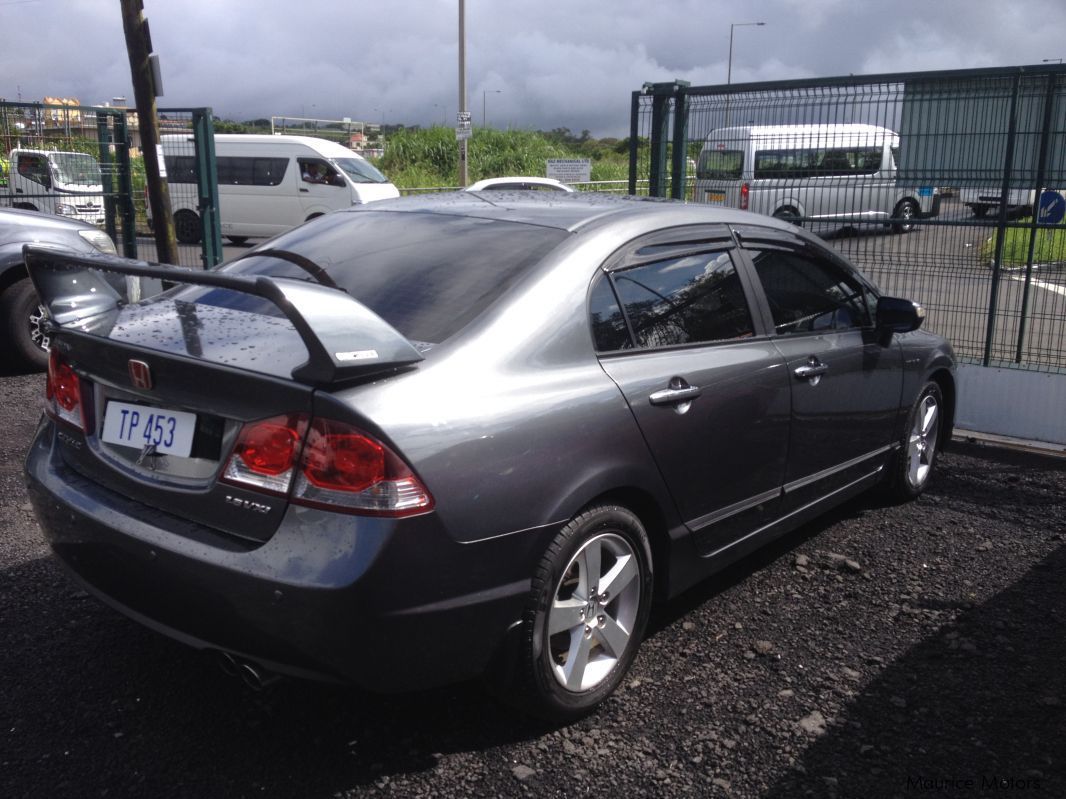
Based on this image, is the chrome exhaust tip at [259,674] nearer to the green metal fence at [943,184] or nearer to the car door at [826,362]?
the car door at [826,362]

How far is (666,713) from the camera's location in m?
3.20

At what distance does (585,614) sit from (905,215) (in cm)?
522

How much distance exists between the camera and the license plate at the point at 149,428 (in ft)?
9.01

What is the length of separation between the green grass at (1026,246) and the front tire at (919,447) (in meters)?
1.93

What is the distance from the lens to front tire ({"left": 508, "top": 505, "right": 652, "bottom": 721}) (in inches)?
113

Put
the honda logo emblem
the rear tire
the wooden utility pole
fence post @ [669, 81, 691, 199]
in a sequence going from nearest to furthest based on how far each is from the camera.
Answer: the honda logo emblem, the rear tire, fence post @ [669, 81, 691, 199], the wooden utility pole

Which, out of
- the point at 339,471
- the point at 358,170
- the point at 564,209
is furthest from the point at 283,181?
the point at 339,471

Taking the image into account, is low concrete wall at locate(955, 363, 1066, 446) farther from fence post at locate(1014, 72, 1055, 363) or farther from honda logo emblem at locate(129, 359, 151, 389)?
honda logo emblem at locate(129, 359, 151, 389)

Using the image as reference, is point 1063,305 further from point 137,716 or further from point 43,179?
point 43,179

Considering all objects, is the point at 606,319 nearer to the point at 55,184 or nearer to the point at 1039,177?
the point at 1039,177

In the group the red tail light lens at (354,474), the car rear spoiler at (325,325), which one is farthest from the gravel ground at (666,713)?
the car rear spoiler at (325,325)

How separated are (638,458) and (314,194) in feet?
61.8

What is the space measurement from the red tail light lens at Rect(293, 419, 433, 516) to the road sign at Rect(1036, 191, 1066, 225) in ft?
18.8

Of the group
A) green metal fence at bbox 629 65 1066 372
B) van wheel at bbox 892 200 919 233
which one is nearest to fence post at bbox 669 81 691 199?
A: green metal fence at bbox 629 65 1066 372
